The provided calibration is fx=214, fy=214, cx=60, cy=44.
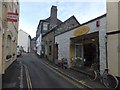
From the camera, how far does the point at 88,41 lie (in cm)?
2036

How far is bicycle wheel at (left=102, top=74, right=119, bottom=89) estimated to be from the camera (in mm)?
11719

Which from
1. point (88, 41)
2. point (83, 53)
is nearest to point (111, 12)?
point (88, 41)

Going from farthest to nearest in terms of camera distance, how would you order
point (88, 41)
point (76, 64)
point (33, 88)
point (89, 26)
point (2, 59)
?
point (76, 64)
point (88, 41)
point (89, 26)
point (2, 59)
point (33, 88)

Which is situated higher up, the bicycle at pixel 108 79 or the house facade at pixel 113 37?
the house facade at pixel 113 37

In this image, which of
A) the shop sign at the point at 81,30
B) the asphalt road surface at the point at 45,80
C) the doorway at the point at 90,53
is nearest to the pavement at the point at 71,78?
the asphalt road surface at the point at 45,80

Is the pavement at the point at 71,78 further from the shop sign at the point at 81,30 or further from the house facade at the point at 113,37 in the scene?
the shop sign at the point at 81,30

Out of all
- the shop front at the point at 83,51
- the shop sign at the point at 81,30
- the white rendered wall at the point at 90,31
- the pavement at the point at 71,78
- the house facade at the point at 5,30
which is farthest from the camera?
the shop front at the point at 83,51

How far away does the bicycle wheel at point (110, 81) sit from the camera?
11719mm

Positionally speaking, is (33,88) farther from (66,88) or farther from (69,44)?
(69,44)

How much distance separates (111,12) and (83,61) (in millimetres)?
9595

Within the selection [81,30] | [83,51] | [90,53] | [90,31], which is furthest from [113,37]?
[83,51]

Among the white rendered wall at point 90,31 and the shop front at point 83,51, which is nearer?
the white rendered wall at point 90,31

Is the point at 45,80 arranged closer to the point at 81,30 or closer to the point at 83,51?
the point at 81,30

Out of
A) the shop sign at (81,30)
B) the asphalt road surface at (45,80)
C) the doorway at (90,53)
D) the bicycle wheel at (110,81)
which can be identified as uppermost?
the shop sign at (81,30)
